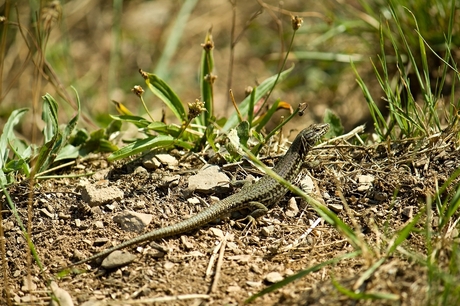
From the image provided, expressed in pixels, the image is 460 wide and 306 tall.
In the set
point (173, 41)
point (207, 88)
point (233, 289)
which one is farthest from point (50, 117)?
point (173, 41)

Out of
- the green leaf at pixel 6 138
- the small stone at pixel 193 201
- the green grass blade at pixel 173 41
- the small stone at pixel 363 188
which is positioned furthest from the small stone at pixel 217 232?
the green grass blade at pixel 173 41

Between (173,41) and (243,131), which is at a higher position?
(173,41)

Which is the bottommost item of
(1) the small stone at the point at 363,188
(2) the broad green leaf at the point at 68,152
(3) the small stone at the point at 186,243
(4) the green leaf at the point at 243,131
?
(3) the small stone at the point at 186,243

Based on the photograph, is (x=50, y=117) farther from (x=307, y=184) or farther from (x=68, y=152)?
(x=307, y=184)

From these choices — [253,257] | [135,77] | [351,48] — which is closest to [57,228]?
[253,257]

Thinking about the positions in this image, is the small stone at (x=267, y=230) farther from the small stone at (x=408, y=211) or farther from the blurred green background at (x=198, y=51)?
the blurred green background at (x=198, y=51)

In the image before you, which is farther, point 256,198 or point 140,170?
point 140,170

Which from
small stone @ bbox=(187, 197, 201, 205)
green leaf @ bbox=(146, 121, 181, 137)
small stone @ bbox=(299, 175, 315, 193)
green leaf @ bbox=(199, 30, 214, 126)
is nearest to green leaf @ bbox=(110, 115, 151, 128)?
green leaf @ bbox=(146, 121, 181, 137)
